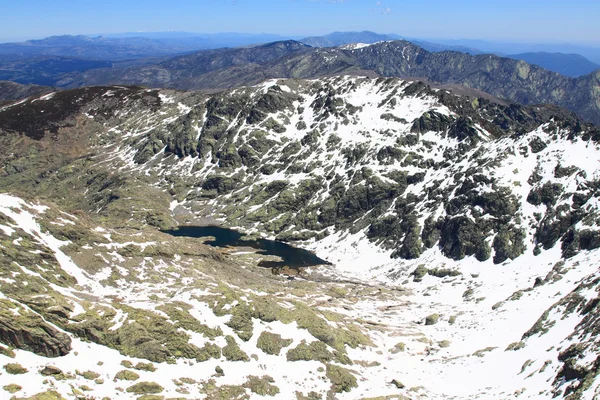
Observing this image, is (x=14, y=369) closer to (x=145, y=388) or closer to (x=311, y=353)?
(x=145, y=388)

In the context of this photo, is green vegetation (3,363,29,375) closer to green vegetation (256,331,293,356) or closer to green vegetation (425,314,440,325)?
green vegetation (256,331,293,356)

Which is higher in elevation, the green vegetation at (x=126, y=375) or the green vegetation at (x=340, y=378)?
the green vegetation at (x=126, y=375)

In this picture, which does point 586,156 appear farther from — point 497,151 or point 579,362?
point 579,362

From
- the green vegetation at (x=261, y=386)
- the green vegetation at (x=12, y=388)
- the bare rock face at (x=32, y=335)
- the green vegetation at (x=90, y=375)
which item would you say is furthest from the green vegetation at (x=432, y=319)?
the green vegetation at (x=12, y=388)

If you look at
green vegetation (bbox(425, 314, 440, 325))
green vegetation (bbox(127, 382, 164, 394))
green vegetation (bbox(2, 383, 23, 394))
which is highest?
green vegetation (bbox(2, 383, 23, 394))

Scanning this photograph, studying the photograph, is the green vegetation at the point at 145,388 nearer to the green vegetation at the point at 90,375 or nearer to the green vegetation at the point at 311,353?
the green vegetation at the point at 90,375

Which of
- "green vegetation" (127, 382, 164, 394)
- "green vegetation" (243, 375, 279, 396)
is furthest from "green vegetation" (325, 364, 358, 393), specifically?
"green vegetation" (127, 382, 164, 394)
